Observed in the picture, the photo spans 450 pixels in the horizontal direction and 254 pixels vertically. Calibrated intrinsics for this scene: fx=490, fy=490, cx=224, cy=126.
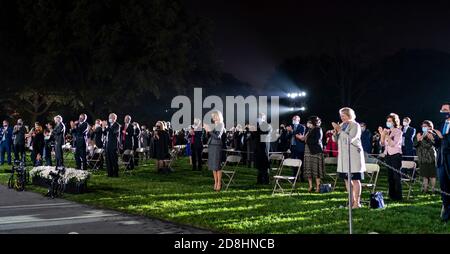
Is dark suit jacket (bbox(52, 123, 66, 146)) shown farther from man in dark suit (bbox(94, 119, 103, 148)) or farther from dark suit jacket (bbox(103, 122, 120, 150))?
dark suit jacket (bbox(103, 122, 120, 150))

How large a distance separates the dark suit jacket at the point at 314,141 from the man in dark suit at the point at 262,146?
171 centimetres

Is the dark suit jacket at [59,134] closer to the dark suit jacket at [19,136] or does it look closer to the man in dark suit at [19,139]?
the man in dark suit at [19,139]

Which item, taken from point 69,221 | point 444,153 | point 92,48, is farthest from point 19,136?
point 444,153

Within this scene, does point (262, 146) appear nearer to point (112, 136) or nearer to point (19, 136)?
point (112, 136)

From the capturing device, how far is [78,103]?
3519 centimetres

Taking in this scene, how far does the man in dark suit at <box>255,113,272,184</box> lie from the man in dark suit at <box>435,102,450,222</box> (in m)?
5.97

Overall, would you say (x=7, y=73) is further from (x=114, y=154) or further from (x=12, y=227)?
(x=12, y=227)

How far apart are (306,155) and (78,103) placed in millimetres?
25775

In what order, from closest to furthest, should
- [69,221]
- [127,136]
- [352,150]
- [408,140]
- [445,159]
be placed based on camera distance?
[445,159]
[69,221]
[352,150]
[408,140]
[127,136]

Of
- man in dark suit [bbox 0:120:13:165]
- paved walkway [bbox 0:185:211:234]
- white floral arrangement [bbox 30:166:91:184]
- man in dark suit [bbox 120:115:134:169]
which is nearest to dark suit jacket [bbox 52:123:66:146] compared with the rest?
→ man in dark suit [bbox 120:115:134:169]

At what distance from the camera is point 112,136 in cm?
1636

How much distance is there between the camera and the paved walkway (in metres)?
8.08

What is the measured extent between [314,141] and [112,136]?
23.3ft

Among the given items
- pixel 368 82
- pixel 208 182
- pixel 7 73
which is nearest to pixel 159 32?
pixel 7 73
